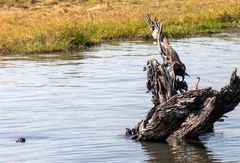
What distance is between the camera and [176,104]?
1148 cm

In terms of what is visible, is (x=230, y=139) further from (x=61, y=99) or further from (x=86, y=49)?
(x=86, y=49)

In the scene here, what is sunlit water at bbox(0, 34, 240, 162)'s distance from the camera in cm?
1147

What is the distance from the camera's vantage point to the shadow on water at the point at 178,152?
11.0m

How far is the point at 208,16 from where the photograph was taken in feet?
116

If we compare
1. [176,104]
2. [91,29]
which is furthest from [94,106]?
[91,29]

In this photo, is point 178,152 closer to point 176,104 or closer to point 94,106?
point 176,104

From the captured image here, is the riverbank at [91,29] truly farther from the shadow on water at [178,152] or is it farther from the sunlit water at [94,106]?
the shadow on water at [178,152]

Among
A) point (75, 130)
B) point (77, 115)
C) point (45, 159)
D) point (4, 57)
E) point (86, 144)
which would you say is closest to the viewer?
point (45, 159)

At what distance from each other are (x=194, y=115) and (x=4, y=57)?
15.3 m

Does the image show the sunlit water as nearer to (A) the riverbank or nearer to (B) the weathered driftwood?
(B) the weathered driftwood

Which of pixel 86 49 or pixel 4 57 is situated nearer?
pixel 4 57

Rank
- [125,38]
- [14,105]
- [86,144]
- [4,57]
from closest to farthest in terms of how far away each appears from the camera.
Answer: [86,144]
[14,105]
[4,57]
[125,38]

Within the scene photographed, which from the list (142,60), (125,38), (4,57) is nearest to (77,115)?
(142,60)

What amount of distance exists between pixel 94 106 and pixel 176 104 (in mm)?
4317
